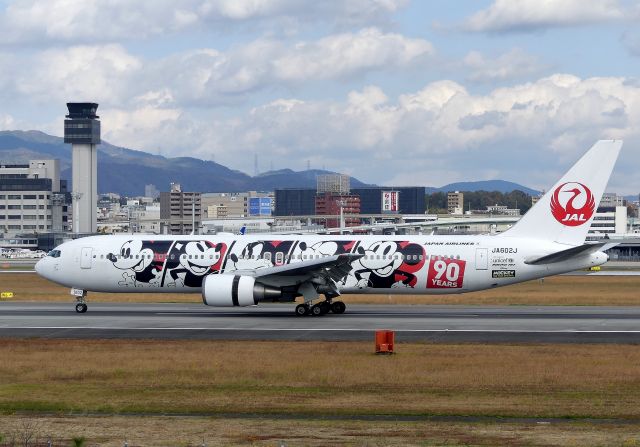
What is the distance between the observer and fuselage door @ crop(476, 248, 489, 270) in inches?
1845

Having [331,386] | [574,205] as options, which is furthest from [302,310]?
[331,386]

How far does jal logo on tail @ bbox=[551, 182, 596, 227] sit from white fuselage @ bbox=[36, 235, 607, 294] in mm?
1416

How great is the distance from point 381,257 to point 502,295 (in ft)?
56.0

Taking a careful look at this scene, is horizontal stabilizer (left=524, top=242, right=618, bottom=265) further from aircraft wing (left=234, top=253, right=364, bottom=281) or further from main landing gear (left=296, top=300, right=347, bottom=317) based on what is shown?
main landing gear (left=296, top=300, right=347, bottom=317)

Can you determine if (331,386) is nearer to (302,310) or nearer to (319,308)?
(302,310)

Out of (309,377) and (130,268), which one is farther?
(130,268)

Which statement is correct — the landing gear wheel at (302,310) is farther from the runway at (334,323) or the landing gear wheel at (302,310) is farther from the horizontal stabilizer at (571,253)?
the horizontal stabilizer at (571,253)

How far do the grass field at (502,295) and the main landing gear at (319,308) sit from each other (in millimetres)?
9108

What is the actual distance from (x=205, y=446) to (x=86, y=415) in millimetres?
4774

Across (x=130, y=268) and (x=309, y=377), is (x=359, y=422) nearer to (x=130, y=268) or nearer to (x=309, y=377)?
(x=309, y=377)

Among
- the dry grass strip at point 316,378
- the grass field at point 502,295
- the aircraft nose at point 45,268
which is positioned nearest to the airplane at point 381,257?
the aircraft nose at point 45,268

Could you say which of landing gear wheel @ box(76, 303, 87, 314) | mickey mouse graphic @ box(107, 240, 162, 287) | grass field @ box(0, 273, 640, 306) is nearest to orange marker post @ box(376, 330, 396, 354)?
mickey mouse graphic @ box(107, 240, 162, 287)

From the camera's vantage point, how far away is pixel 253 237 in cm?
4844

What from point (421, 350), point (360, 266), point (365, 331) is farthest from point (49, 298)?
point (421, 350)
